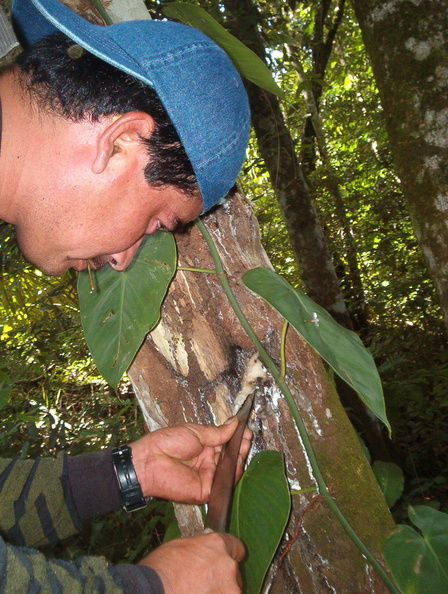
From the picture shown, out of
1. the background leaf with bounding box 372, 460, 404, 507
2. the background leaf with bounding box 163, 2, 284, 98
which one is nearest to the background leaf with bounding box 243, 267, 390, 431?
the background leaf with bounding box 163, 2, 284, 98

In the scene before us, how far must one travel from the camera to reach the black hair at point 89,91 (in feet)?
2.50

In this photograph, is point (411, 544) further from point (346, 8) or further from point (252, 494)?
point (346, 8)

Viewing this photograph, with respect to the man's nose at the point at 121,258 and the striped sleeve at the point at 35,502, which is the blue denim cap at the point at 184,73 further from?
the striped sleeve at the point at 35,502

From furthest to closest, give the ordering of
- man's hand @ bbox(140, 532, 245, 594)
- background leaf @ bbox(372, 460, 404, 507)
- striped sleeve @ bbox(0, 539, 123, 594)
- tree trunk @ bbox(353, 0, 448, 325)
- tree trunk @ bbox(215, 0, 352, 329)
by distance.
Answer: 1. tree trunk @ bbox(215, 0, 352, 329)
2. background leaf @ bbox(372, 460, 404, 507)
3. tree trunk @ bbox(353, 0, 448, 325)
4. man's hand @ bbox(140, 532, 245, 594)
5. striped sleeve @ bbox(0, 539, 123, 594)

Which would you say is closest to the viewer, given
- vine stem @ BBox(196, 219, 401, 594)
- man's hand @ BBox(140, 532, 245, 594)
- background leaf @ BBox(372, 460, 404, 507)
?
man's hand @ BBox(140, 532, 245, 594)

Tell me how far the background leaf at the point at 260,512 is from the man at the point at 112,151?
36 mm

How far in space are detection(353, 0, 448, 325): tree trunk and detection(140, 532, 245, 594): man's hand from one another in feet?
3.01

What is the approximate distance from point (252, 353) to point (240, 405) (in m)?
0.12

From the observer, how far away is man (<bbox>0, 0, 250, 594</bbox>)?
0.74 meters

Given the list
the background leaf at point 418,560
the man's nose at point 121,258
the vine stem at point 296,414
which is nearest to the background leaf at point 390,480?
the background leaf at point 418,560

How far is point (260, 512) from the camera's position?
94 cm

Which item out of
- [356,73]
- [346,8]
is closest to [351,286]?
[356,73]

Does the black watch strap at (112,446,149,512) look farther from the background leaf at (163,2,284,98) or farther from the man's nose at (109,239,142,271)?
the background leaf at (163,2,284,98)

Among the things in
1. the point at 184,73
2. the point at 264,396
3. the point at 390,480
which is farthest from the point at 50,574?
the point at 390,480
